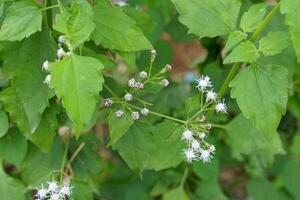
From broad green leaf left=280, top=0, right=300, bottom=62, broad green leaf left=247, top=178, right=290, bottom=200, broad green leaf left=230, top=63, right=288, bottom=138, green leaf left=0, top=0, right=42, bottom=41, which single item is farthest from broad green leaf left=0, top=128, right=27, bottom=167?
broad green leaf left=247, top=178, right=290, bottom=200

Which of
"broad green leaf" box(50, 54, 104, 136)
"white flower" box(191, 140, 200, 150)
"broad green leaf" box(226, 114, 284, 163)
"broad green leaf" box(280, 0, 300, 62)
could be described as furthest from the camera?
"broad green leaf" box(226, 114, 284, 163)

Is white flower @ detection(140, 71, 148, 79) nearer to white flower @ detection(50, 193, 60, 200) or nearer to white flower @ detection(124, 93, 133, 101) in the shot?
white flower @ detection(124, 93, 133, 101)

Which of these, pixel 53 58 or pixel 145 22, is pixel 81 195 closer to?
pixel 53 58

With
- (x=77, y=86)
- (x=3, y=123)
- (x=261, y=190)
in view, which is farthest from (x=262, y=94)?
(x=261, y=190)

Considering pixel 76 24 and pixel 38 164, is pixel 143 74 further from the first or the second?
pixel 38 164

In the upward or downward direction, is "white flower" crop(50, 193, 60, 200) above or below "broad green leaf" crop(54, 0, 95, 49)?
below

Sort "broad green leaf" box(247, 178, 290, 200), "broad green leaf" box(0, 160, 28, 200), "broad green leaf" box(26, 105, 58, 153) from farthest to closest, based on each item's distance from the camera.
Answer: "broad green leaf" box(247, 178, 290, 200)
"broad green leaf" box(0, 160, 28, 200)
"broad green leaf" box(26, 105, 58, 153)

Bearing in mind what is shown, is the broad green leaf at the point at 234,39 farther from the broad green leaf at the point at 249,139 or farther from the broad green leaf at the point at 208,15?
the broad green leaf at the point at 249,139
